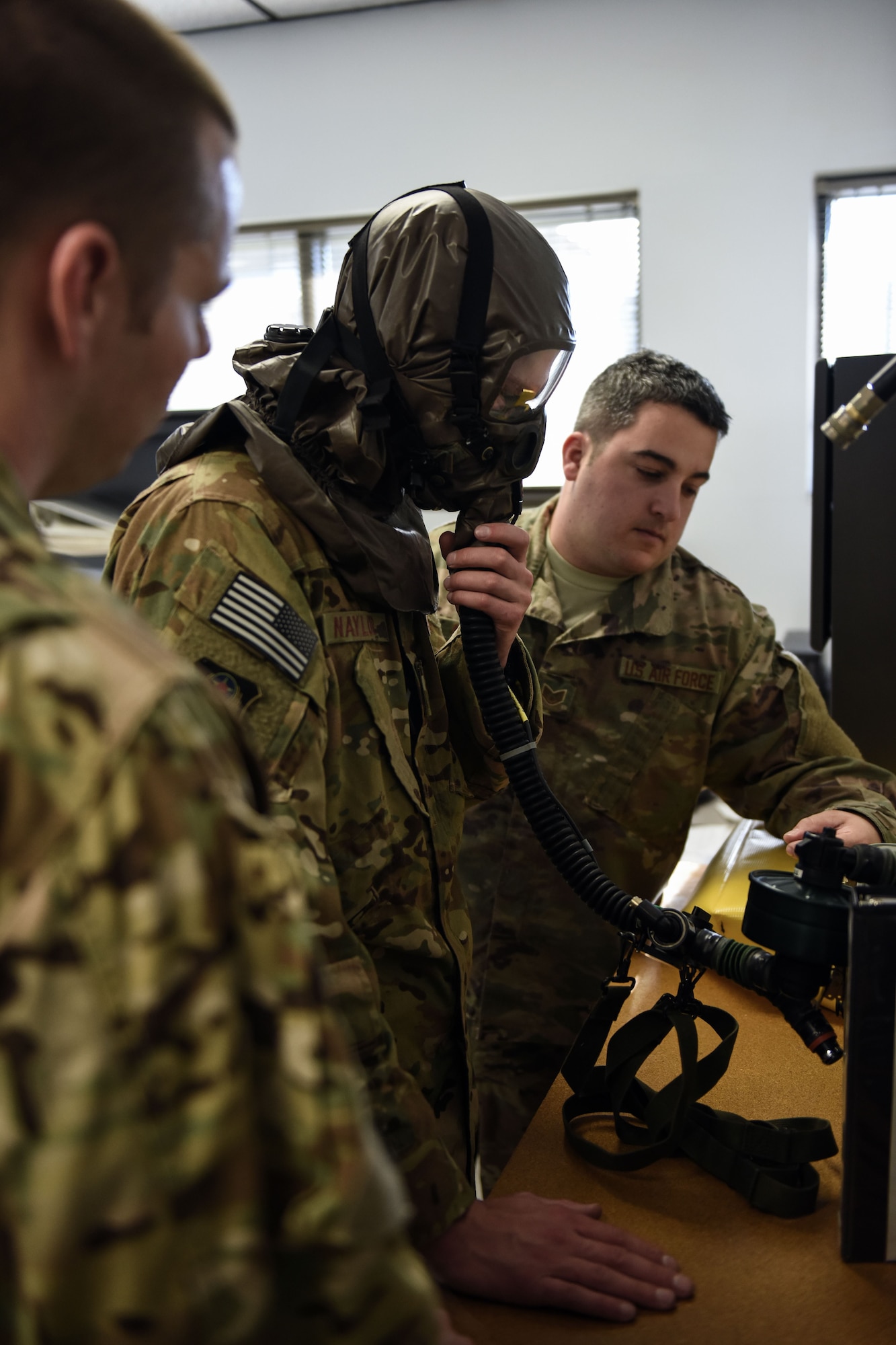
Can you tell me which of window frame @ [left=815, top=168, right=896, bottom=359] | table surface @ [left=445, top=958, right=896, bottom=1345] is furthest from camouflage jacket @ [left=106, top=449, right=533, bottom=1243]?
window frame @ [left=815, top=168, right=896, bottom=359]

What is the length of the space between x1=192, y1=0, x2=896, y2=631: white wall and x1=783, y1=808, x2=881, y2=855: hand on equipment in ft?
8.62

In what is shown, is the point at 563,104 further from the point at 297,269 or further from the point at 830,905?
the point at 830,905

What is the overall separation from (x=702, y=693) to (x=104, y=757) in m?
1.64

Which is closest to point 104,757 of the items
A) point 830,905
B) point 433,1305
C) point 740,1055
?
point 433,1305

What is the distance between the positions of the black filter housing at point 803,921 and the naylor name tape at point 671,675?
94 centimetres

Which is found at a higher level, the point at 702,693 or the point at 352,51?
the point at 352,51

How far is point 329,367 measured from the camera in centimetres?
120

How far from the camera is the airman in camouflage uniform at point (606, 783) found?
191 cm

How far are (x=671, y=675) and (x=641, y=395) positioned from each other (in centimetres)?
54

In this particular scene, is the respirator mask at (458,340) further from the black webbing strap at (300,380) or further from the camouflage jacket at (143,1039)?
the camouflage jacket at (143,1039)

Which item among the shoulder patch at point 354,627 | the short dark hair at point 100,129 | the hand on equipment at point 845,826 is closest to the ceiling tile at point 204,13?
the shoulder patch at point 354,627

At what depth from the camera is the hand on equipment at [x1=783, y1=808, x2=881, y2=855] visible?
1.46 metres

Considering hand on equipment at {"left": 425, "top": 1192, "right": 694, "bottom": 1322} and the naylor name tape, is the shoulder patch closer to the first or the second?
hand on equipment at {"left": 425, "top": 1192, "right": 694, "bottom": 1322}

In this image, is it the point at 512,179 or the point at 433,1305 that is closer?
the point at 433,1305
